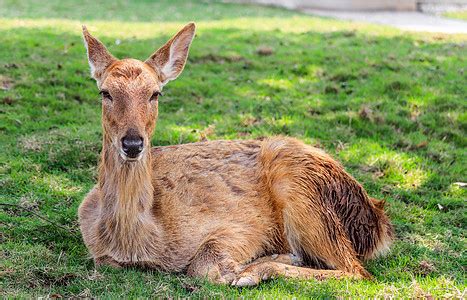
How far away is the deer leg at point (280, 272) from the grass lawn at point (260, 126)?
140 mm

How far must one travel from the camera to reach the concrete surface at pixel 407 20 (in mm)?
19219

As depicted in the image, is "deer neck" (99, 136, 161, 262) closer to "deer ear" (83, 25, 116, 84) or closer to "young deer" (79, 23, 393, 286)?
"young deer" (79, 23, 393, 286)

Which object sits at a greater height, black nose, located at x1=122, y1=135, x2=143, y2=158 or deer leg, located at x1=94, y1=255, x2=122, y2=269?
black nose, located at x1=122, y1=135, x2=143, y2=158

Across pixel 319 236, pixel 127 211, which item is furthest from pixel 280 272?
pixel 127 211

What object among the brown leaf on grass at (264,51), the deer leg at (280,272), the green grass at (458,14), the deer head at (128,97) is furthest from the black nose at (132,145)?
the green grass at (458,14)

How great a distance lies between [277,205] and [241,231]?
463 mm

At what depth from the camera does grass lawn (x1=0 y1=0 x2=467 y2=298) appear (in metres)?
5.46

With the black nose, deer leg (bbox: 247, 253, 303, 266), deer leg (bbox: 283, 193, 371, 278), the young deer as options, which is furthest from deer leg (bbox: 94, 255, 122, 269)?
deer leg (bbox: 283, 193, 371, 278)

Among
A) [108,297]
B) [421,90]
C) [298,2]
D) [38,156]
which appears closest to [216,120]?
[38,156]

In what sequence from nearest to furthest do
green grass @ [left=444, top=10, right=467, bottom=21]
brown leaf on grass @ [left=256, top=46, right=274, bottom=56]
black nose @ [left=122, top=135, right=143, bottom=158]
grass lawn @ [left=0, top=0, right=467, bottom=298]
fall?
black nose @ [left=122, top=135, right=143, bottom=158], grass lawn @ [left=0, top=0, right=467, bottom=298], brown leaf on grass @ [left=256, top=46, right=274, bottom=56], green grass @ [left=444, top=10, right=467, bottom=21]

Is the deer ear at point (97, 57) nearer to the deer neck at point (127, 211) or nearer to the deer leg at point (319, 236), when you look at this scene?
the deer neck at point (127, 211)

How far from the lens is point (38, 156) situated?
8.11 meters

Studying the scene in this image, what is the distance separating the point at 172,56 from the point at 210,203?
1454 mm

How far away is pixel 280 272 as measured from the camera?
5.68 metres
